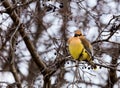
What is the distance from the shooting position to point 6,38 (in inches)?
274

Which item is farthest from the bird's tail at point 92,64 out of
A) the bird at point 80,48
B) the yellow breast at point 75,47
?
the yellow breast at point 75,47

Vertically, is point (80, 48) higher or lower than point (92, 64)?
higher

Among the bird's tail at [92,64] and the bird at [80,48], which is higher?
the bird at [80,48]

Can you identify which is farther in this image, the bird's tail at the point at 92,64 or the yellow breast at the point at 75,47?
the yellow breast at the point at 75,47

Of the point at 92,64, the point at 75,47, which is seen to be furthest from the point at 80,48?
the point at 92,64

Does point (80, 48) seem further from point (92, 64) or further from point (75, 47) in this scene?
point (92, 64)

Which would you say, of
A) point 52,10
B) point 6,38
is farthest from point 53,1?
point 6,38

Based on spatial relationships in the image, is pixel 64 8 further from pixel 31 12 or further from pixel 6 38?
pixel 6 38

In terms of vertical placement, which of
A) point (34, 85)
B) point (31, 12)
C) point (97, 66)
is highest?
point (31, 12)

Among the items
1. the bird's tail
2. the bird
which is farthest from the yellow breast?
the bird's tail

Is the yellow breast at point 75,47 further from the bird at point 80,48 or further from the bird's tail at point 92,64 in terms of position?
the bird's tail at point 92,64

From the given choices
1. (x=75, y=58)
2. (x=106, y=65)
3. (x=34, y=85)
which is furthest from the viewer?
(x=34, y=85)

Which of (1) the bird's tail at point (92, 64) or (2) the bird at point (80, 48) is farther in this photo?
(2) the bird at point (80, 48)

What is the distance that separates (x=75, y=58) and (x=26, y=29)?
1150mm
